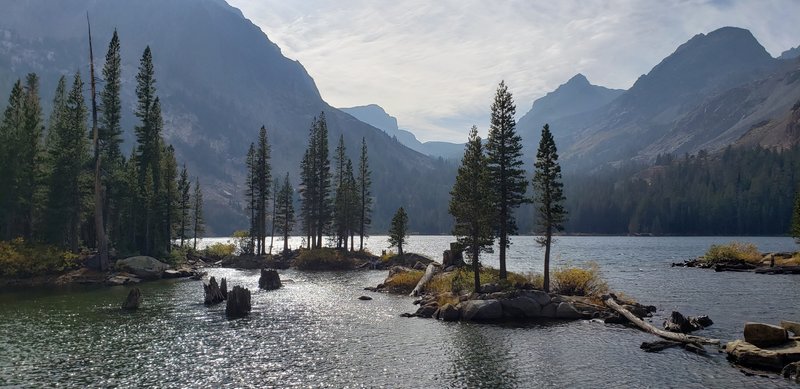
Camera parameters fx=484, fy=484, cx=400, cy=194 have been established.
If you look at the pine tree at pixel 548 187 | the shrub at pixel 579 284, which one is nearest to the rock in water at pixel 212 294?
the pine tree at pixel 548 187

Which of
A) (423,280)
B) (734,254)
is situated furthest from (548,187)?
(734,254)

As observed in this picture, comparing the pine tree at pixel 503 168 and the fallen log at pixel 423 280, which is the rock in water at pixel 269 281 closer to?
the fallen log at pixel 423 280

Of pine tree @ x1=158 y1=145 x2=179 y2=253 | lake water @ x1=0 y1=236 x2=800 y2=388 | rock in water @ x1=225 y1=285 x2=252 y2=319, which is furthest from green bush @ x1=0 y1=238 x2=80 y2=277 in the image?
rock in water @ x1=225 y1=285 x2=252 y2=319

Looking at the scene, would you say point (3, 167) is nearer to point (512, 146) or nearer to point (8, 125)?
point (8, 125)

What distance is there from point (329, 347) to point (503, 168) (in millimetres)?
29184

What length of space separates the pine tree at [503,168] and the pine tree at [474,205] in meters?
1.43

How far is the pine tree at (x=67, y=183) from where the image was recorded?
67000mm

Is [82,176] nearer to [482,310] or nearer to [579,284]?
[482,310]

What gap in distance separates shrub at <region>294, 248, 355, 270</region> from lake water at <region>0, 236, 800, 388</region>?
41.3 metres

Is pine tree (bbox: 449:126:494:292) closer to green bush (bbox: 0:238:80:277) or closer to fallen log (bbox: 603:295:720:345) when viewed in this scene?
fallen log (bbox: 603:295:720:345)

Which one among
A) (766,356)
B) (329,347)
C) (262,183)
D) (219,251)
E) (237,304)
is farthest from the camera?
(219,251)

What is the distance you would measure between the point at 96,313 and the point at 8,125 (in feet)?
160

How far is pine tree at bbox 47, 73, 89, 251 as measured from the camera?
67000 millimetres

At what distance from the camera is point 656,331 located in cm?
3338
